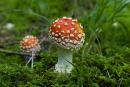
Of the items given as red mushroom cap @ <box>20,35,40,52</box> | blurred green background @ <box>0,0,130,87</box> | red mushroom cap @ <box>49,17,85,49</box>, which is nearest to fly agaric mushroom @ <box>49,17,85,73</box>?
red mushroom cap @ <box>49,17,85,49</box>

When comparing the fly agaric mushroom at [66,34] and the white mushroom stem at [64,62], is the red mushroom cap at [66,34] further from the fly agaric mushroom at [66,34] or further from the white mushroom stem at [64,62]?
the white mushroom stem at [64,62]

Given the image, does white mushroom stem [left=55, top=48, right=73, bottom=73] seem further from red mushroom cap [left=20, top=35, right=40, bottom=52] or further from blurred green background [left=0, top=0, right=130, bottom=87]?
red mushroom cap [left=20, top=35, right=40, bottom=52]

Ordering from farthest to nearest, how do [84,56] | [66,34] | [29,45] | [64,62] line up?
[29,45], [84,56], [64,62], [66,34]

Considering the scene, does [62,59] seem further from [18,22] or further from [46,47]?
[18,22]

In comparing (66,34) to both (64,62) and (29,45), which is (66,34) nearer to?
(64,62)

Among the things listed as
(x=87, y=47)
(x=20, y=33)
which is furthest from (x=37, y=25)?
(x=87, y=47)

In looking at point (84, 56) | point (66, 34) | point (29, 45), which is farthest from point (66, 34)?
point (29, 45)
